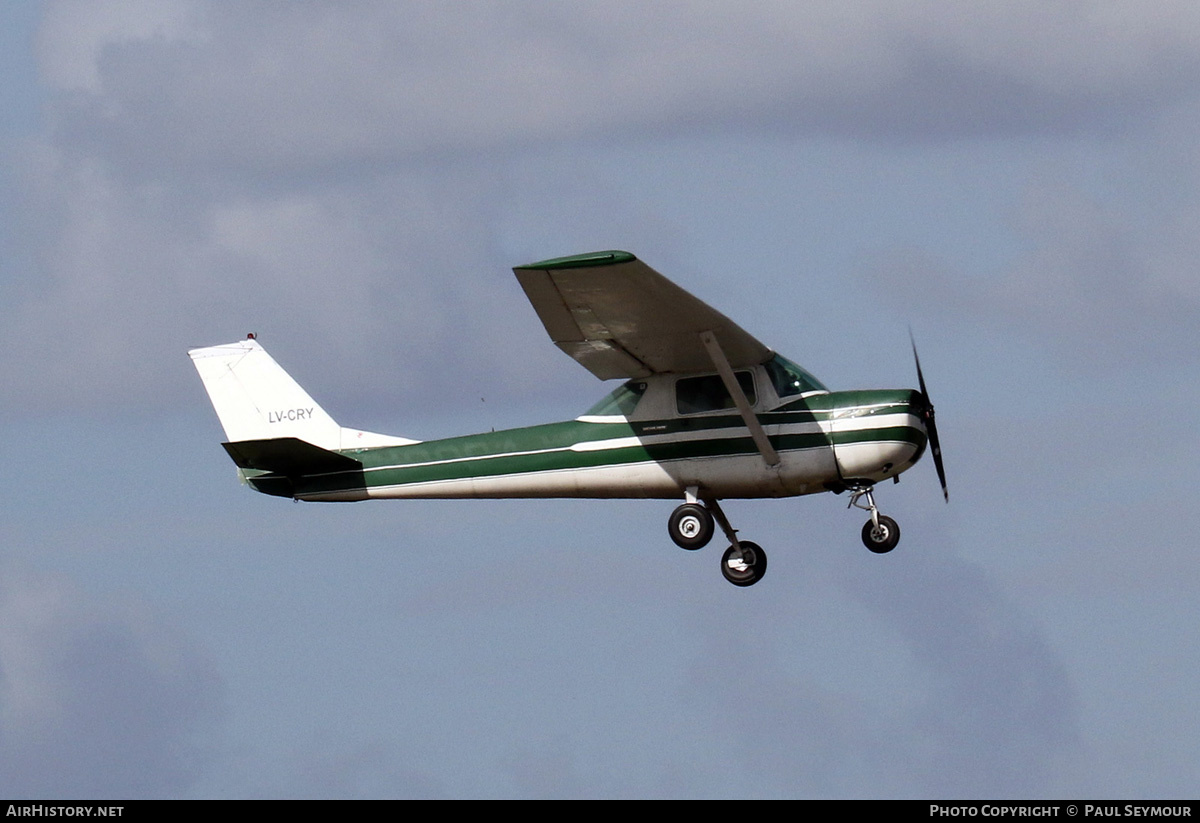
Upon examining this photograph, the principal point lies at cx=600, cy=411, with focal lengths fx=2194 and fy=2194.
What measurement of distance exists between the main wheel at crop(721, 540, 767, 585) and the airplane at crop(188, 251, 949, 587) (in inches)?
0.7

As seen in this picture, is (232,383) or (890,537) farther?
(232,383)

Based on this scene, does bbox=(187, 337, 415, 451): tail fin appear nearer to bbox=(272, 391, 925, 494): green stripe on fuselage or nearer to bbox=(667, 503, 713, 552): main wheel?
bbox=(272, 391, 925, 494): green stripe on fuselage

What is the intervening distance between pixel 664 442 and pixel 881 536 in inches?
108

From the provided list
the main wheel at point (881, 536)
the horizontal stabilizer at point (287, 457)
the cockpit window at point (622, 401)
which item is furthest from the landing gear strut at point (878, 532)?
the horizontal stabilizer at point (287, 457)

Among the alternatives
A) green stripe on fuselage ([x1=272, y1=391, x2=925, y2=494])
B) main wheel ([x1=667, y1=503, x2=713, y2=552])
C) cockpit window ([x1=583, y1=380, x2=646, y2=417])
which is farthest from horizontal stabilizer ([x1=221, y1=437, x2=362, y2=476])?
main wheel ([x1=667, y1=503, x2=713, y2=552])

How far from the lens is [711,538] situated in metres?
25.5

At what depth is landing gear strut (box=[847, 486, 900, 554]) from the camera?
2500 cm

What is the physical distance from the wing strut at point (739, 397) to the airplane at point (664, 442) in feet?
0.06

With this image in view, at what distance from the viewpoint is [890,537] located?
25.0m

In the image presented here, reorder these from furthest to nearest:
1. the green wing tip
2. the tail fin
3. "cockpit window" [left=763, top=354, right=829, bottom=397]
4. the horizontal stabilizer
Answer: the tail fin → the horizontal stabilizer → "cockpit window" [left=763, top=354, right=829, bottom=397] → the green wing tip
